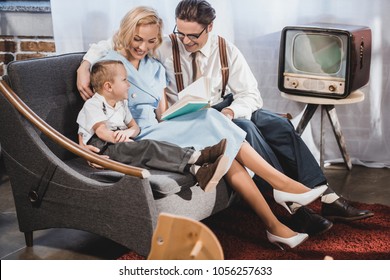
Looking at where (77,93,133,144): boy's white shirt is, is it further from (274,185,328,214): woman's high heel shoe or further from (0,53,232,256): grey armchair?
(274,185,328,214): woman's high heel shoe

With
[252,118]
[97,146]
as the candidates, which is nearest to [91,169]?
[97,146]

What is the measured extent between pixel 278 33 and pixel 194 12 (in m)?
1.04

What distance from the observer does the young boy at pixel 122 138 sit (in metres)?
2.54

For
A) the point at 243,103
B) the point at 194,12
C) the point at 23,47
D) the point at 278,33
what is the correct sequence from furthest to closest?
the point at 23,47 → the point at 278,33 → the point at 243,103 → the point at 194,12

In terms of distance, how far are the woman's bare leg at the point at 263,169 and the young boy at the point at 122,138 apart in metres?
0.19

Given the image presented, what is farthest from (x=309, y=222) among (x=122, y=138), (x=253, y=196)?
(x=122, y=138)

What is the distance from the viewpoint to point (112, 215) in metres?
2.48

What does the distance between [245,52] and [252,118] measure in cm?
96

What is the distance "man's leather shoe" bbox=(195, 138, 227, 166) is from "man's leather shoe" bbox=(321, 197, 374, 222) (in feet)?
2.25

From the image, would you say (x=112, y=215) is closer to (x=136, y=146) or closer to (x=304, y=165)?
(x=136, y=146)

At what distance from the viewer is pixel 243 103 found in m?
3.02

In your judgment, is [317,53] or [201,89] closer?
[201,89]

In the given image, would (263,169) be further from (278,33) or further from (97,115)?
(278,33)
